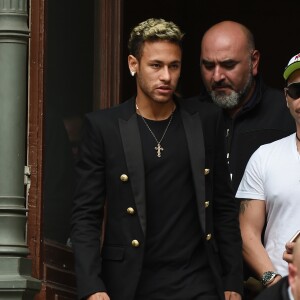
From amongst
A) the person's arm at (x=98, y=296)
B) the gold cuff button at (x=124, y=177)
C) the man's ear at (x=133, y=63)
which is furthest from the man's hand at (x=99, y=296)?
the man's ear at (x=133, y=63)

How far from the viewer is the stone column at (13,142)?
7.87 metres

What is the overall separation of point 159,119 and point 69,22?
1335 millimetres

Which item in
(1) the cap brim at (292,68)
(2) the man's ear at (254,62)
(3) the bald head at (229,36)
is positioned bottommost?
(1) the cap brim at (292,68)

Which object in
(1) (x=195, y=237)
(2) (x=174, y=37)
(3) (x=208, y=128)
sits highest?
(2) (x=174, y=37)

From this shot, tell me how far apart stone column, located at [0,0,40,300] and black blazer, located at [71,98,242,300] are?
1.33 ft

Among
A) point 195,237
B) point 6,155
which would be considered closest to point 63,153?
point 6,155

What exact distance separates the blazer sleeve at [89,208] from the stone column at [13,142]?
389 mm

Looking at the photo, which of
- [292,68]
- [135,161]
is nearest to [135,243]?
[135,161]

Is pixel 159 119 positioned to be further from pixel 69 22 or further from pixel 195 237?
pixel 69 22

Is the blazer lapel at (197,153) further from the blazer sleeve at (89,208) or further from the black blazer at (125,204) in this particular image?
the blazer sleeve at (89,208)

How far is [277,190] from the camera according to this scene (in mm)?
8047

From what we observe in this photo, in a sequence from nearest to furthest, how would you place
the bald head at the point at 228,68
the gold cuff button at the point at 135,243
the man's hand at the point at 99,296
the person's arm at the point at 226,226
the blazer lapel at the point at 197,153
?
the man's hand at the point at 99,296
the gold cuff button at the point at 135,243
the blazer lapel at the point at 197,153
the person's arm at the point at 226,226
the bald head at the point at 228,68

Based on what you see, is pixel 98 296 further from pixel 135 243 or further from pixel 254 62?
pixel 254 62

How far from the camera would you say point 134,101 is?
7910 millimetres
